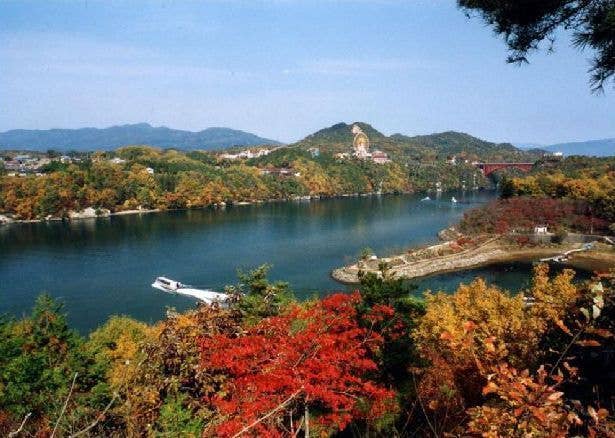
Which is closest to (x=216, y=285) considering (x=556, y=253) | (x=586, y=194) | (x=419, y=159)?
(x=556, y=253)

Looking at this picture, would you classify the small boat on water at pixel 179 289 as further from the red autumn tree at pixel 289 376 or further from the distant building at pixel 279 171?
the distant building at pixel 279 171

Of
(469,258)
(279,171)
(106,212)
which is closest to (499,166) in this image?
(279,171)

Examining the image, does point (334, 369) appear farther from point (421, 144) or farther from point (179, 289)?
point (421, 144)

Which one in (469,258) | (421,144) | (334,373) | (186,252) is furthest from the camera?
(421,144)

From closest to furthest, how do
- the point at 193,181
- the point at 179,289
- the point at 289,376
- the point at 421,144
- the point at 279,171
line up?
the point at 289,376 < the point at 179,289 < the point at 193,181 < the point at 279,171 < the point at 421,144

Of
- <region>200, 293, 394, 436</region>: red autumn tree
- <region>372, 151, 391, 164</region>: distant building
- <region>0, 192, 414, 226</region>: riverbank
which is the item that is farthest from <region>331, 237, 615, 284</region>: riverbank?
<region>372, 151, 391, 164</region>: distant building

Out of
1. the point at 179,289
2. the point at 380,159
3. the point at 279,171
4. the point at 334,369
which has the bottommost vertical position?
the point at 179,289
